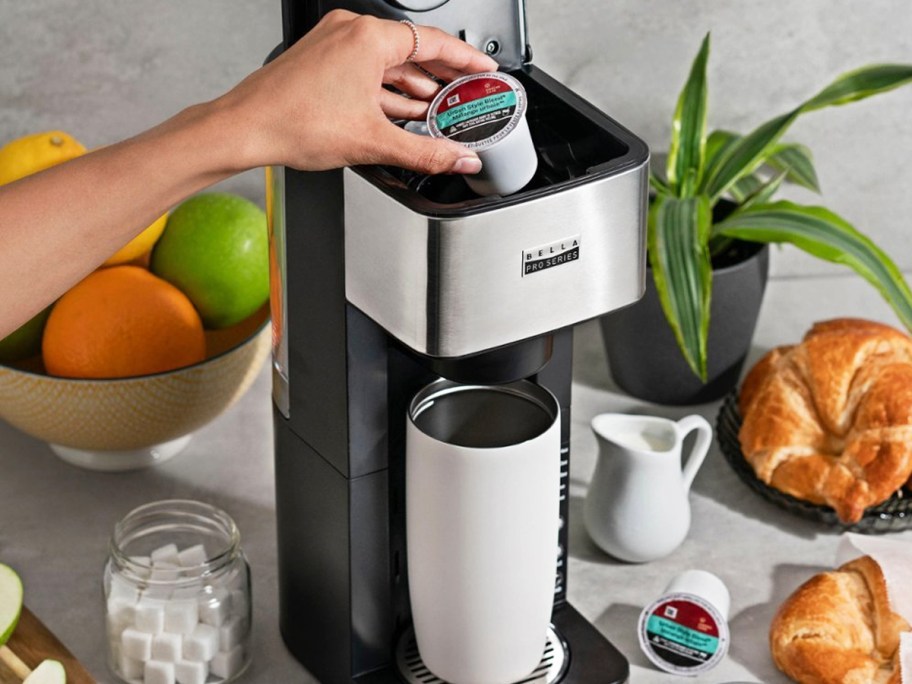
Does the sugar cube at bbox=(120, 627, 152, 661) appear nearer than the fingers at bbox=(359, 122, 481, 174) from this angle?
No

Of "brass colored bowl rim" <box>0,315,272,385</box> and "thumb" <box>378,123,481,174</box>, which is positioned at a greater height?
"thumb" <box>378,123,481,174</box>

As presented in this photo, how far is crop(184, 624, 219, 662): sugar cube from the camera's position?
1008 mm

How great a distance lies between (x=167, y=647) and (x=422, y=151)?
432mm

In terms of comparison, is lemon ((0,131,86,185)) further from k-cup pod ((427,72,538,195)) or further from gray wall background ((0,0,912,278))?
k-cup pod ((427,72,538,195))

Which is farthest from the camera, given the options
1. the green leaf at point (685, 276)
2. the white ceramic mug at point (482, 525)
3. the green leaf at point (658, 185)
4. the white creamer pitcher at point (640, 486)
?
the green leaf at point (658, 185)

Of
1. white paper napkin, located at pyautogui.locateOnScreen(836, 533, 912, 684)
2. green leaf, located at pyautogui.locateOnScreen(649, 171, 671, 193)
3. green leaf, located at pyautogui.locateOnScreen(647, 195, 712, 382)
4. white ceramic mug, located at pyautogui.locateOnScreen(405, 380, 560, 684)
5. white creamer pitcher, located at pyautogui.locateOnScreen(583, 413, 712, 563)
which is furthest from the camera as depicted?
green leaf, located at pyautogui.locateOnScreen(649, 171, 671, 193)

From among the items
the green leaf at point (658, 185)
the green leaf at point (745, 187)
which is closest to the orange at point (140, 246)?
the green leaf at point (658, 185)

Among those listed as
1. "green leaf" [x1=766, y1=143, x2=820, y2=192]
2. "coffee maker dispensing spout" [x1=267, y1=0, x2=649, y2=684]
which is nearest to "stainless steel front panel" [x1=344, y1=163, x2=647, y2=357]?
"coffee maker dispensing spout" [x1=267, y1=0, x2=649, y2=684]

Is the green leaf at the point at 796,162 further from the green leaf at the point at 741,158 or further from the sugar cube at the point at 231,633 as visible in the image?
the sugar cube at the point at 231,633

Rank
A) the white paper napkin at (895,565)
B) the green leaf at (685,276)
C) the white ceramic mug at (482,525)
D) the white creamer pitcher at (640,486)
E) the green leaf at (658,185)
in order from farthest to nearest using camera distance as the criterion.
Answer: the green leaf at (658,185)
the green leaf at (685,276)
the white creamer pitcher at (640,486)
the white paper napkin at (895,565)
the white ceramic mug at (482,525)

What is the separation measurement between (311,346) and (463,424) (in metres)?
0.12

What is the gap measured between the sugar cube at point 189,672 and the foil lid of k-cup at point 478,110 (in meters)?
0.44

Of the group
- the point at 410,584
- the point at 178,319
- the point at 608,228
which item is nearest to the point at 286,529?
the point at 410,584

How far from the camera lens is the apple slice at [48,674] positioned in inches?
38.0
